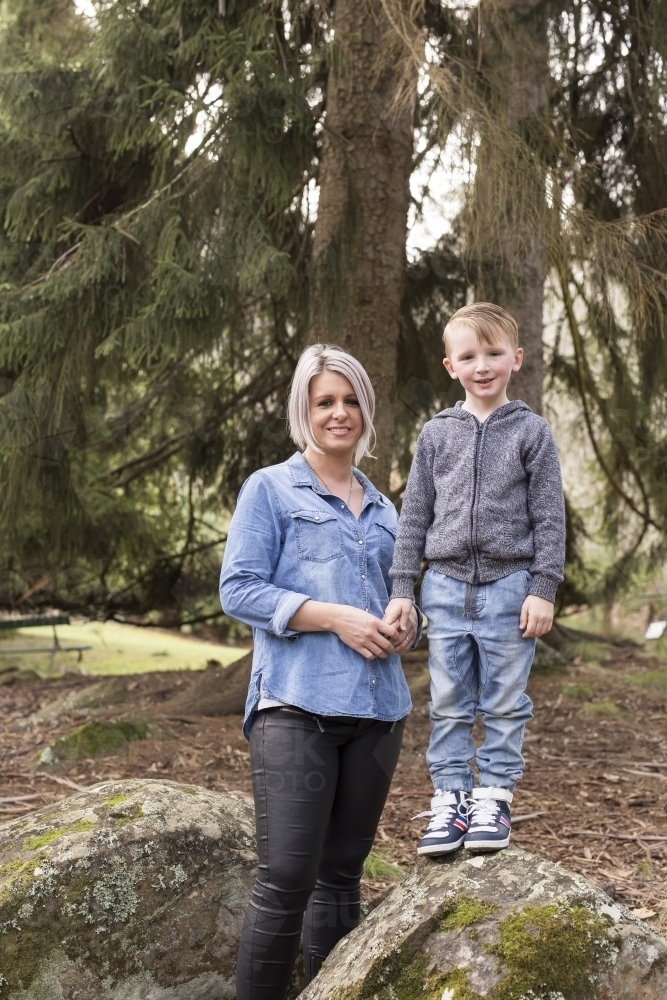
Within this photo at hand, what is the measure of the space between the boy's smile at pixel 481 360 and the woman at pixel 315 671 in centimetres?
26

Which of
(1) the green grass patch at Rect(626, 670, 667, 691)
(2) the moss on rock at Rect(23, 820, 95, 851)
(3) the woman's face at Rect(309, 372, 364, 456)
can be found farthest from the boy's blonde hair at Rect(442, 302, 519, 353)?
(1) the green grass patch at Rect(626, 670, 667, 691)

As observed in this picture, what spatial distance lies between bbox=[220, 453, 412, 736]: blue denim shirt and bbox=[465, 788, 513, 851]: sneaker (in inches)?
11.7

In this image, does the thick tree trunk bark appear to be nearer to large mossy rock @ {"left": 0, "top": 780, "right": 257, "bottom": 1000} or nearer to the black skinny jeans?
large mossy rock @ {"left": 0, "top": 780, "right": 257, "bottom": 1000}

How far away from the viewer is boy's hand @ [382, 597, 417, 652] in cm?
250

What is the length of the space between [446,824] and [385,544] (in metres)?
0.75

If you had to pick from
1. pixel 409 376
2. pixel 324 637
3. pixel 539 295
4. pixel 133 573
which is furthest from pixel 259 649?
pixel 133 573

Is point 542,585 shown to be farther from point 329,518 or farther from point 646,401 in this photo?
point 646,401

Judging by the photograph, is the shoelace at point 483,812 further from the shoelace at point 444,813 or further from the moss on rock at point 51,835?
the moss on rock at point 51,835

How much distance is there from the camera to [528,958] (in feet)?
7.09

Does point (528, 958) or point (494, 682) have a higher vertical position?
point (494, 682)

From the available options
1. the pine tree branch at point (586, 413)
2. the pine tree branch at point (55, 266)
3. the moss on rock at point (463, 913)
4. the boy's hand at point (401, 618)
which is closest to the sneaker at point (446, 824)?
the moss on rock at point (463, 913)

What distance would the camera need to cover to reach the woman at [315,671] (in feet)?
7.98

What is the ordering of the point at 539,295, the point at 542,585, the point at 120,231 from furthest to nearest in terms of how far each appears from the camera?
the point at 539,295 → the point at 120,231 → the point at 542,585

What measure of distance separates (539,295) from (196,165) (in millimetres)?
2601
